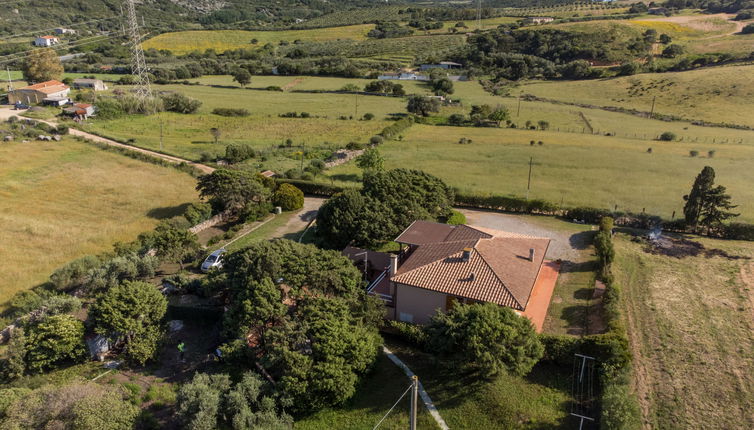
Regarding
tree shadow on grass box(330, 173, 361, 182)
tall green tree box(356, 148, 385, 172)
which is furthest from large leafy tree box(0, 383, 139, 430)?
tall green tree box(356, 148, 385, 172)

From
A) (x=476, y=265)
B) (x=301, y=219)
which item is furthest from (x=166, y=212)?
A: (x=476, y=265)

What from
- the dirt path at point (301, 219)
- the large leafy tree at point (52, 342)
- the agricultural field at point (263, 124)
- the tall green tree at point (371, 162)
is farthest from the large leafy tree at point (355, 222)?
the agricultural field at point (263, 124)

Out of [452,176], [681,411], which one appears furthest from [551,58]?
[681,411]

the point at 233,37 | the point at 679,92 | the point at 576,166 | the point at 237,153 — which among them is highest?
the point at 233,37

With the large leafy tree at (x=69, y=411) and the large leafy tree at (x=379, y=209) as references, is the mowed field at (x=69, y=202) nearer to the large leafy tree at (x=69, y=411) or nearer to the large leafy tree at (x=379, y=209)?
the large leafy tree at (x=69, y=411)

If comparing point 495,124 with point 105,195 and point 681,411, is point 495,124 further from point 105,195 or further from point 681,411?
point 681,411

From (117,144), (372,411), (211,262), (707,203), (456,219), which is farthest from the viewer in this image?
(117,144)

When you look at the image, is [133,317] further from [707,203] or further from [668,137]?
[668,137]
